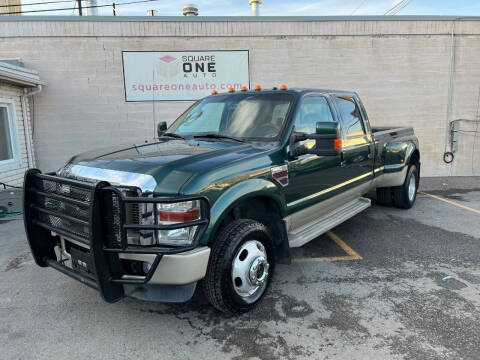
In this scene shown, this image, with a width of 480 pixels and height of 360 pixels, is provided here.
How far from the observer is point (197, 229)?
271 cm

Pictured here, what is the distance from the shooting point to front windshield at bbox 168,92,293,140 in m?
3.87

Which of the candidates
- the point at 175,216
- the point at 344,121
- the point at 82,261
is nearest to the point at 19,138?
the point at 82,261

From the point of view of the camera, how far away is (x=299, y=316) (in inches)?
125

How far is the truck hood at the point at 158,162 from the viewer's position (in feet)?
8.89

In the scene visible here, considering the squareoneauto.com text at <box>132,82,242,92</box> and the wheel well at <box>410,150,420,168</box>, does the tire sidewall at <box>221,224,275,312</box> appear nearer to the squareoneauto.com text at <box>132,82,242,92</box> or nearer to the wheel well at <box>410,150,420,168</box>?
the wheel well at <box>410,150,420,168</box>

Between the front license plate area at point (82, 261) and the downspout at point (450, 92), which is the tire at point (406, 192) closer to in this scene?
the downspout at point (450, 92)

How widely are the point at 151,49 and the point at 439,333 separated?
8637 millimetres

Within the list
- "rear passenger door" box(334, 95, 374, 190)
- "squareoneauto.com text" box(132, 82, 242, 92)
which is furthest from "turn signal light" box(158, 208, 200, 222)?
"squareoneauto.com text" box(132, 82, 242, 92)

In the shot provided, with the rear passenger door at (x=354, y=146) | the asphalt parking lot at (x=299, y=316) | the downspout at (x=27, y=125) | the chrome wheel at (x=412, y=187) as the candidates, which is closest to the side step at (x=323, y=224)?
the rear passenger door at (x=354, y=146)

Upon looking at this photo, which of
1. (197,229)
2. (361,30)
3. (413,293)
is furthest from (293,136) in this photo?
(361,30)

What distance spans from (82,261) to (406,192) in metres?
5.50

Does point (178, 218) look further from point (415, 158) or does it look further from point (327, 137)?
point (415, 158)

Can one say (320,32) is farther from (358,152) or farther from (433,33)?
(358,152)

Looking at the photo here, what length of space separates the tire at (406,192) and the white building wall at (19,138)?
25.6ft
